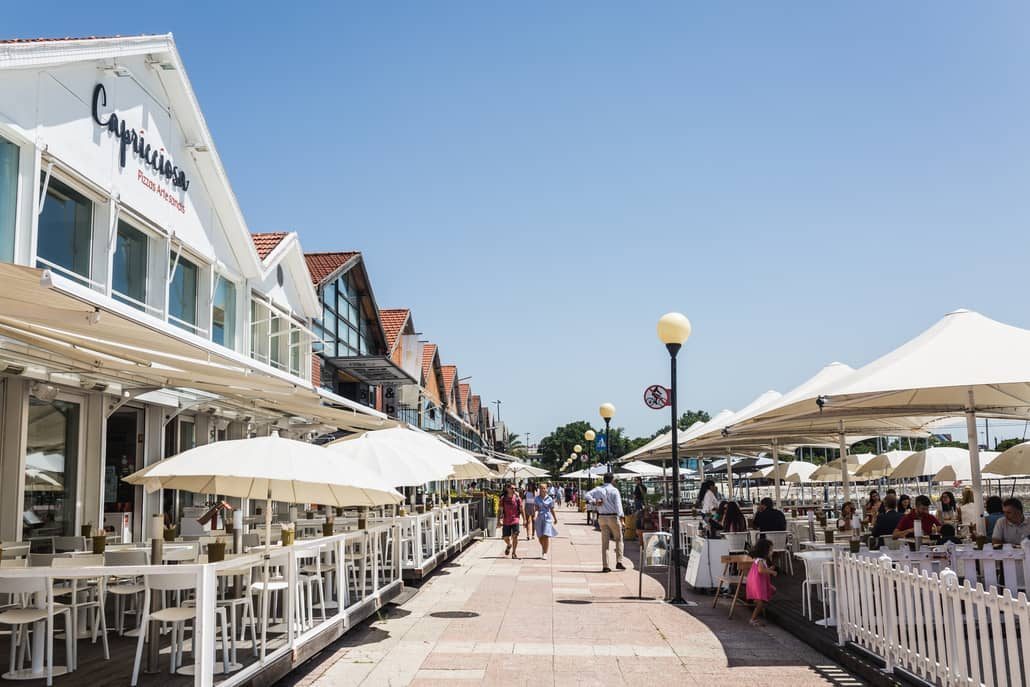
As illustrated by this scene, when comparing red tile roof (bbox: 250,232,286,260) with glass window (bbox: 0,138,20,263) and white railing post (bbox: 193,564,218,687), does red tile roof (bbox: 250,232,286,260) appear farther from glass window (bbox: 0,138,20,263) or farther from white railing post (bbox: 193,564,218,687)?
white railing post (bbox: 193,564,218,687)

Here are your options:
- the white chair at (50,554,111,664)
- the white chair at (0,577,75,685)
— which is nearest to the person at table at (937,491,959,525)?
the white chair at (50,554,111,664)

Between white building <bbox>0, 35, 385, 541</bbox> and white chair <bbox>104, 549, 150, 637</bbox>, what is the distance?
6.19ft

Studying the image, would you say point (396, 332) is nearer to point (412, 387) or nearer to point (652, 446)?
point (412, 387)

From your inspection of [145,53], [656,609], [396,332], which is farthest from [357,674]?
[396,332]

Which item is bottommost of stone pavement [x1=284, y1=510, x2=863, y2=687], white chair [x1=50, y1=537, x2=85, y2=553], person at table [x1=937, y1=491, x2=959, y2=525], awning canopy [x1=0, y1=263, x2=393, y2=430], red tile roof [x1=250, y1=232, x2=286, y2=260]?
stone pavement [x1=284, y1=510, x2=863, y2=687]

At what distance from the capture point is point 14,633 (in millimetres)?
7555

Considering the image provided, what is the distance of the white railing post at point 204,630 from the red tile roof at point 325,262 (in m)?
20.5

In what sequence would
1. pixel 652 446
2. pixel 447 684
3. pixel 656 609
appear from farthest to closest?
pixel 652 446 < pixel 656 609 < pixel 447 684

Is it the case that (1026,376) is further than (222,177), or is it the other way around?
(222,177)

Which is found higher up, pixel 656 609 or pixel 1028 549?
pixel 1028 549

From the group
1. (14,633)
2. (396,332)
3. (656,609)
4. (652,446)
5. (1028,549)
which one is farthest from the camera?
(396,332)

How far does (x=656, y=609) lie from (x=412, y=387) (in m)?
27.3

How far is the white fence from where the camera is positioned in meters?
5.95

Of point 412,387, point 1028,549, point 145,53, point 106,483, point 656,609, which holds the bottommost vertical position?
point 656,609
